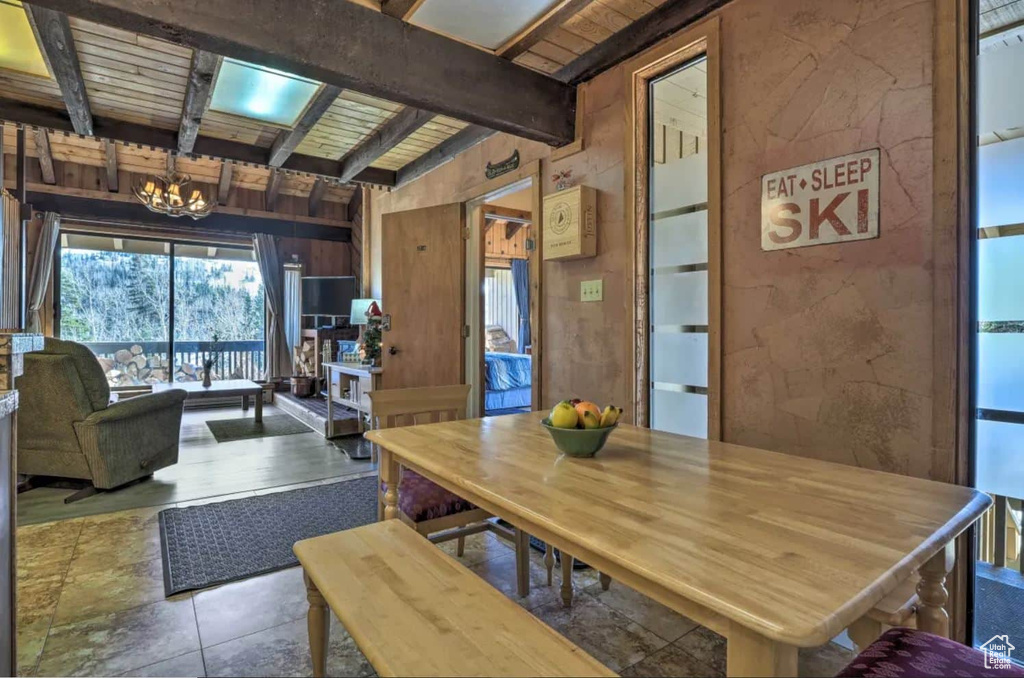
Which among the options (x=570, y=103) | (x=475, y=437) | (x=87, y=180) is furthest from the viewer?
(x=87, y=180)

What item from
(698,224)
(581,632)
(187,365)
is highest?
(698,224)

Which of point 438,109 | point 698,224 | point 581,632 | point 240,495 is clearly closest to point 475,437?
point 581,632

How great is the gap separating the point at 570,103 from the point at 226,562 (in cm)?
292

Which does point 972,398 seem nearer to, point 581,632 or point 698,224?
point 698,224

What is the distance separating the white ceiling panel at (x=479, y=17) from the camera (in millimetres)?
2135

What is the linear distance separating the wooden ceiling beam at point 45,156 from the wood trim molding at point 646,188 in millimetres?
6206

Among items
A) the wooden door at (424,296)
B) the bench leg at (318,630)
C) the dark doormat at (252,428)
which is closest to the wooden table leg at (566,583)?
the bench leg at (318,630)

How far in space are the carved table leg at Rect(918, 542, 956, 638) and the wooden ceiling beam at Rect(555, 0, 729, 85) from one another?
213 centimetres

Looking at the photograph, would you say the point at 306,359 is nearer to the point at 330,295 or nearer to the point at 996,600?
the point at 330,295

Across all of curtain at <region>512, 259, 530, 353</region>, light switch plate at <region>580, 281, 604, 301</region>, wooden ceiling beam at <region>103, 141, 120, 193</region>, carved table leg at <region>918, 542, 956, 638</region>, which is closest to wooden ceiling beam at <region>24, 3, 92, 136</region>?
light switch plate at <region>580, 281, 604, 301</region>

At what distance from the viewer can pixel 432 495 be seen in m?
1.98

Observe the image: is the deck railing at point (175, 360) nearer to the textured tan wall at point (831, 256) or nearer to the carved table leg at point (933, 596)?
the textured tan wall at point (831, 256)

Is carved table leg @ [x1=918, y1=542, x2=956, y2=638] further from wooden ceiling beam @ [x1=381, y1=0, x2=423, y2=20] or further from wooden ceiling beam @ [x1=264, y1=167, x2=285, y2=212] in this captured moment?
wooden ceiling beam @ [x1=264, y1=167, x2=285, y2=212]

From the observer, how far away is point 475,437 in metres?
1.71
